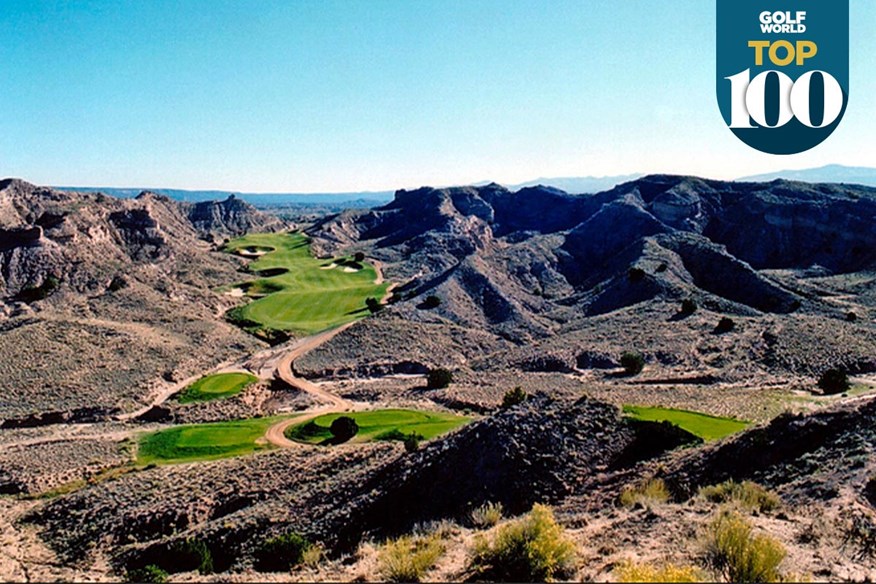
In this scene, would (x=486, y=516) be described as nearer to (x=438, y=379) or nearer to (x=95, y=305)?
(x=438, y=379)

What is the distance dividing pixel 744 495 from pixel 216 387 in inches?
1409

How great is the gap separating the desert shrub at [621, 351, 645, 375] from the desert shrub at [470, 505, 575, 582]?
3260 centimetres

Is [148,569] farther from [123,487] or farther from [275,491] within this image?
[123,487]

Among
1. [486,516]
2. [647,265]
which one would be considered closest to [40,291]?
[486,516]

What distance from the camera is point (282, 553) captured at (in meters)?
15.0

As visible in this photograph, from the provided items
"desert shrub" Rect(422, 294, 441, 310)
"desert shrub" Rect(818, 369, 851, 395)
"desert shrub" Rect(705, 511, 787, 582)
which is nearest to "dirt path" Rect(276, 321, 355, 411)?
"desert shrub" Rect(422, 294, 441, 310)

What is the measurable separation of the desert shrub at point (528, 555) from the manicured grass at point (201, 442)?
20.3 meters

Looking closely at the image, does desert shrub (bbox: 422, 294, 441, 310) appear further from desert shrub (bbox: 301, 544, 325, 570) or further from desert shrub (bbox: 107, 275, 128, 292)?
desert shrub (bbox: 301, 544, 325, 570)

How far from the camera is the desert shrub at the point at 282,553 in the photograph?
14423 mm

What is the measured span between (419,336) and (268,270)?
4069cm

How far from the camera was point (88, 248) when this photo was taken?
67.2m

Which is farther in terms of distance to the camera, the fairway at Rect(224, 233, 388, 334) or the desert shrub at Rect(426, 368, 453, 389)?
the fairway at Rect(224, 233, 388, 334)

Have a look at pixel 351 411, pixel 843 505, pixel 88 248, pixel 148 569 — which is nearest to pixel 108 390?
pixel 351 411

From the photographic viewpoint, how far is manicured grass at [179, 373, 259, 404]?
1576 inches
